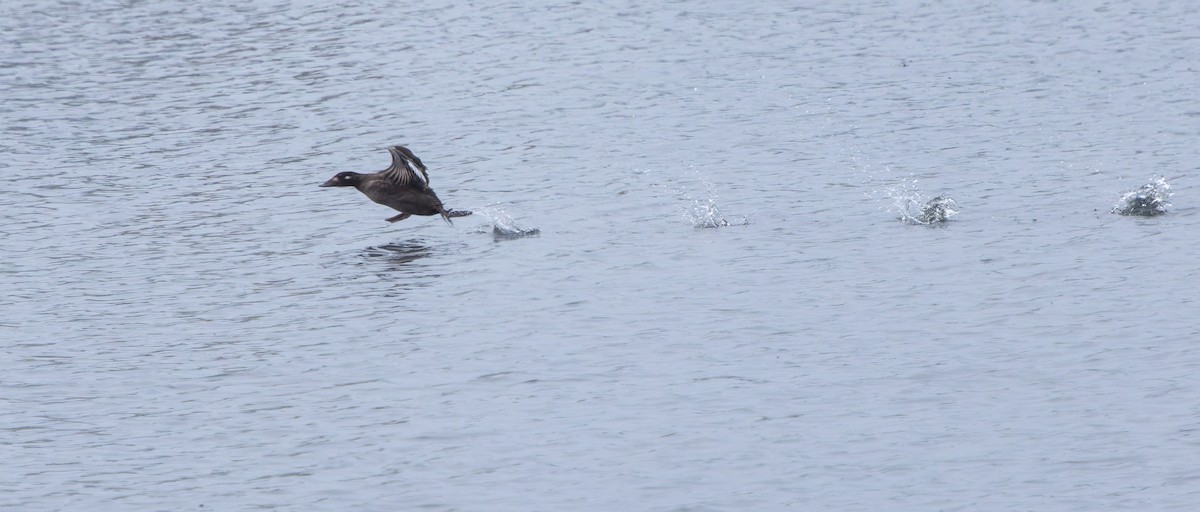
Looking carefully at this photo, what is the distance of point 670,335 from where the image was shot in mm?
18094

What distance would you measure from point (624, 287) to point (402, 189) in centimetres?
390

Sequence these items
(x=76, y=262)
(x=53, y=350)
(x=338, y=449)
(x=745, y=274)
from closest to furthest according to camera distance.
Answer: (x=338, y=449), (x=53, y=350), (x=745, y=274), (x=76, y=262)

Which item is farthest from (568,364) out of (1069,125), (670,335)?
(1069,125)

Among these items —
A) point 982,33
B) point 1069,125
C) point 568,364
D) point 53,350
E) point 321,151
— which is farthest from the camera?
point 982,33

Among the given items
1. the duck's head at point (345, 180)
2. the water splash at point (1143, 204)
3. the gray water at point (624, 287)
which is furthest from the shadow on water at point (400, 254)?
the water splash at point (1143, 204)

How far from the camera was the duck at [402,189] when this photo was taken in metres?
22.4

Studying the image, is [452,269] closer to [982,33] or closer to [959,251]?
[959,251]

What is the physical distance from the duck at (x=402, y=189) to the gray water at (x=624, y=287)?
0.60 metres

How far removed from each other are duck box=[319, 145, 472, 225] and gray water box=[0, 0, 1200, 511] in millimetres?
598

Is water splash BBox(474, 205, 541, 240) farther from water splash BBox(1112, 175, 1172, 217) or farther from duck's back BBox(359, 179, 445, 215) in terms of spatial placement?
water splash BBox(1112, 175, 1172, 217)

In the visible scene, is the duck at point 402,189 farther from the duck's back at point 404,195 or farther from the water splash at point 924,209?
the water splash at point 924,209

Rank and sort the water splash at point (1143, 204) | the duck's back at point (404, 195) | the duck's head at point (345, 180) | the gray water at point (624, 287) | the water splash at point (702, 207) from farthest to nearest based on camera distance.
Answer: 1. the water splash at point (702, 207)
2. the duck's head at point (345, 180)
3. the duck's back at point (404, 195)
4. the water splash at point (1143, 204)
5. the gray water at point (624, 287)

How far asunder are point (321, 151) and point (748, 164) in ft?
27.4

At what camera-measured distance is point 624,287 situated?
2008 centimetres
